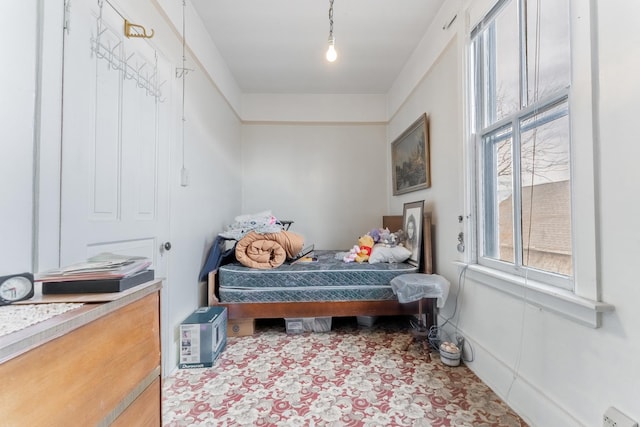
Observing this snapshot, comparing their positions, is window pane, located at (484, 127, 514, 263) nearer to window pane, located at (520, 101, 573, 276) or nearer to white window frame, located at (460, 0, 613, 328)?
window pane, located at (520, 101, 573, 276)

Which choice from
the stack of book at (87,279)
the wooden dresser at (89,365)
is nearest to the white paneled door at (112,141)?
the stack of book at (87,279)

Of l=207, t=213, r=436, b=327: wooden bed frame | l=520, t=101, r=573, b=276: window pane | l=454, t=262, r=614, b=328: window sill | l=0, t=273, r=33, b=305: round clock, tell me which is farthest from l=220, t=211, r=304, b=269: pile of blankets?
l=520, t=101, r=573, b=276: window pane

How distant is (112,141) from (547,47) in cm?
215

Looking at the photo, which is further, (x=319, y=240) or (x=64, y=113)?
(x=319, y=240)

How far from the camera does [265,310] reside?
2.26 m

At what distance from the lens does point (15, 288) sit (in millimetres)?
716

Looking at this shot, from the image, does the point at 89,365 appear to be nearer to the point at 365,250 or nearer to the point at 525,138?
the point at 525,138

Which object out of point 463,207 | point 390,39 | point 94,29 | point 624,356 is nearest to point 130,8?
point 94,29

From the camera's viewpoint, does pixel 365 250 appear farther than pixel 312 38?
Yes

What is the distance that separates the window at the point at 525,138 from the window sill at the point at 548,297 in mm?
68

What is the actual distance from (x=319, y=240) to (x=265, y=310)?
1.64 meters

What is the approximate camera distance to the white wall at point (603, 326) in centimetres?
92

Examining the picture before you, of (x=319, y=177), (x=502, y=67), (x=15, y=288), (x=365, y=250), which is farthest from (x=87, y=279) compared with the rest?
(x=319, y=177)

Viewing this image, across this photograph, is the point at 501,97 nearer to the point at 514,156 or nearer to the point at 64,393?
the point at 514,156
